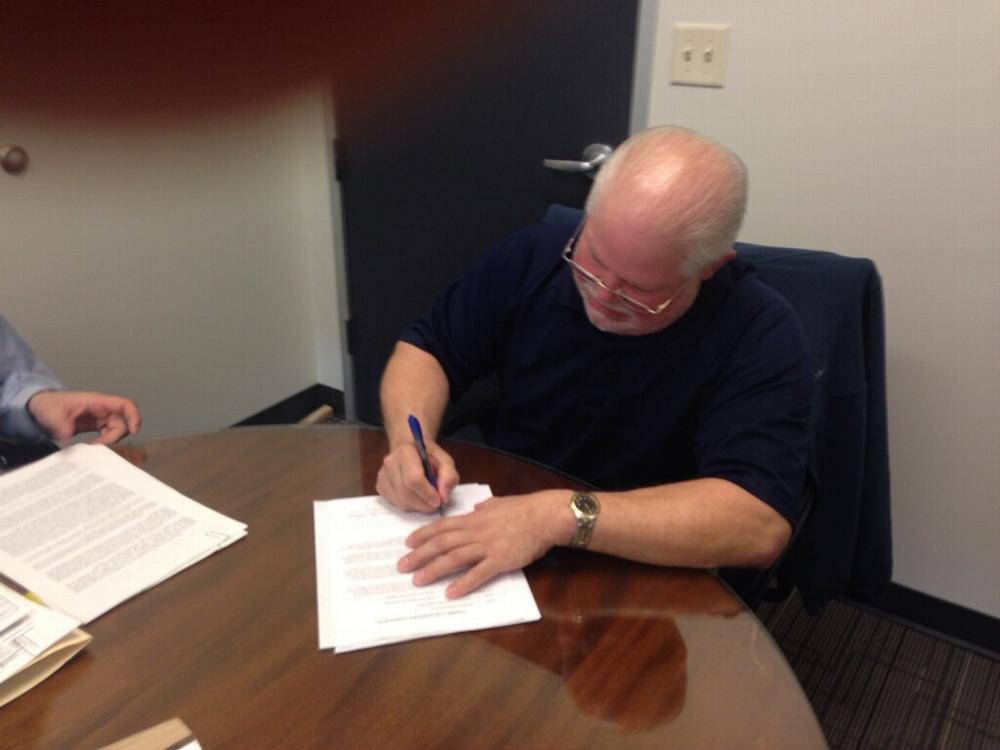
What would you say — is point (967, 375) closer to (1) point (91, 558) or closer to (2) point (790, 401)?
(2) point (790, 401)

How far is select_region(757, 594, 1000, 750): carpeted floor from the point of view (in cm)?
145

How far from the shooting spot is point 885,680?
62.1 inches

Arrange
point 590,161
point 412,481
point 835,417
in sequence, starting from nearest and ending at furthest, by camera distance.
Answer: point 412,481 → point 835,417 → point 590,161

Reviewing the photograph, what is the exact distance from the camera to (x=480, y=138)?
1.93m

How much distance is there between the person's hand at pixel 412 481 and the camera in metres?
0.90

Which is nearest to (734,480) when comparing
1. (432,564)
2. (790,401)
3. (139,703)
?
(790,401)

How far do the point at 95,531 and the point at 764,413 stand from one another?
82 centimetres

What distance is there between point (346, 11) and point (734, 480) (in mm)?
840

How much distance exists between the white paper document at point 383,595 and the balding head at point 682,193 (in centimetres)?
46

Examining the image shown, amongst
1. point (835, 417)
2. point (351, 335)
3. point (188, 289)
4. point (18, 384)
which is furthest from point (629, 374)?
point (351, 335)

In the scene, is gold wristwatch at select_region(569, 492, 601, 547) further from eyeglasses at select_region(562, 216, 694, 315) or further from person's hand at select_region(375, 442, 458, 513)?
eyeglasses at select_region(562, 216, 694, 315)

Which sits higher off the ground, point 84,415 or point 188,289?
point 84,415

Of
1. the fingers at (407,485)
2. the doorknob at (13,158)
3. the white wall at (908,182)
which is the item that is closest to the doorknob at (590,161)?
the white wall at (908,182)

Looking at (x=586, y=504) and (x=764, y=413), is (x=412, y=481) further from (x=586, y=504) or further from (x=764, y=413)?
(x=764, y=413)
